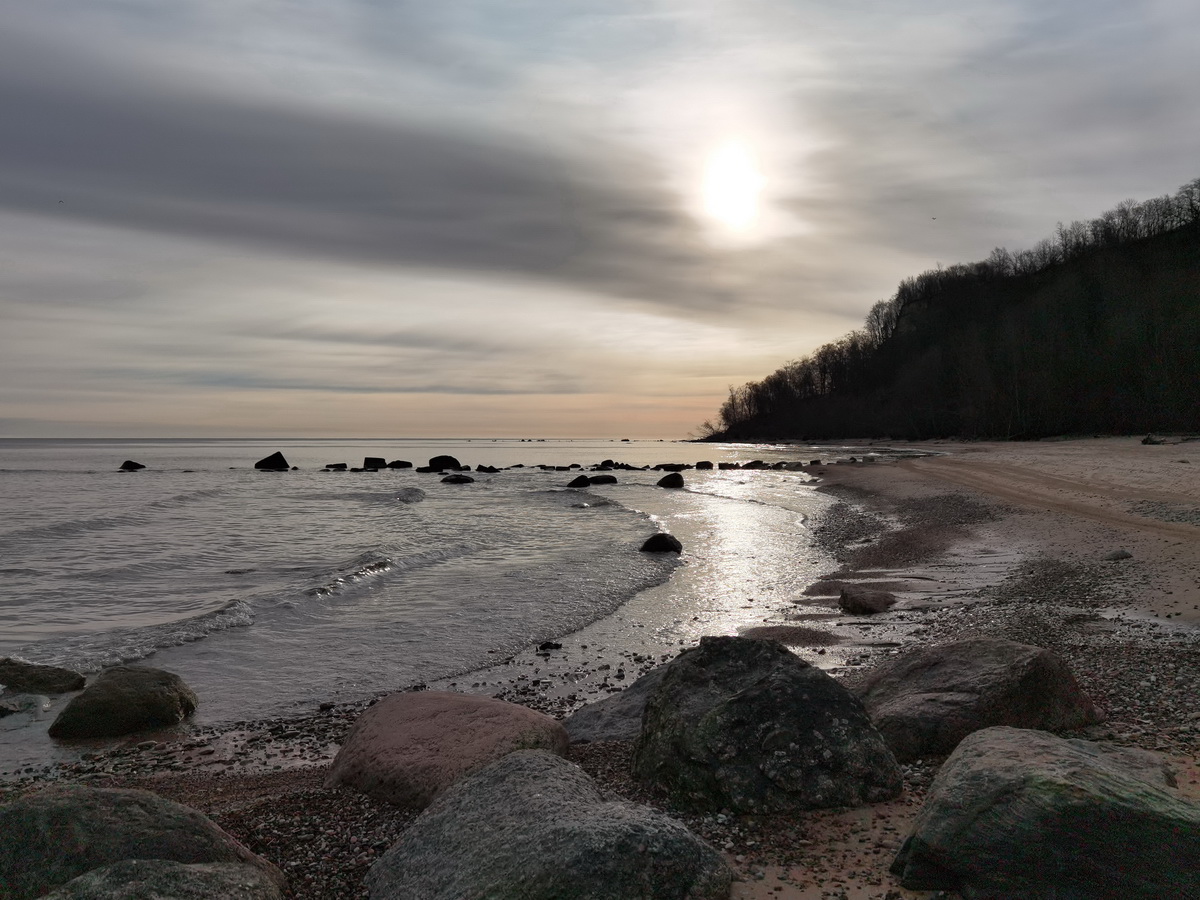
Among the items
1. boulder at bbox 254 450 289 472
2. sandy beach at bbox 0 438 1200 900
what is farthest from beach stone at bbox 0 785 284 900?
boulder at bbox 254 450 289 472

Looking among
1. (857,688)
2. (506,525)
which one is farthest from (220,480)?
(857,688)

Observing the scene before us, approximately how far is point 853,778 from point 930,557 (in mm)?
13632

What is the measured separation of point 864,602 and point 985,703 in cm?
684

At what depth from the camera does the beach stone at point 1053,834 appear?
327 cm

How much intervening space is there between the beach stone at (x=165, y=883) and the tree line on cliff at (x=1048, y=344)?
61.4 metres

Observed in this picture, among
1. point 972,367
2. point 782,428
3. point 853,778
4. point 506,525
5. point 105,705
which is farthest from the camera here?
point 782,428

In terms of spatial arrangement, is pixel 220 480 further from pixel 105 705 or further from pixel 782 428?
pixel 782 428

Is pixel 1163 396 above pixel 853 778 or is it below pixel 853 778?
above

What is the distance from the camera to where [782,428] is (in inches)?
5758

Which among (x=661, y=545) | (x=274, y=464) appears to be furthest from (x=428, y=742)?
(x=274, y=464)

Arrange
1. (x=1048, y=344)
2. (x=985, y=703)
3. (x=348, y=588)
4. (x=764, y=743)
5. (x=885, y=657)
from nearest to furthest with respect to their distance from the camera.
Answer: (x=764, y=743) < (x=985, y=703) < (x=885, y=657) < (x=348, y=588) < (x=1048, y=344)

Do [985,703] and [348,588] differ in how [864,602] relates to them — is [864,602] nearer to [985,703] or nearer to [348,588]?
[985,703]

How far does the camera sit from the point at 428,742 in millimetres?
6086

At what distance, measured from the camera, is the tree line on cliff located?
5525cm
